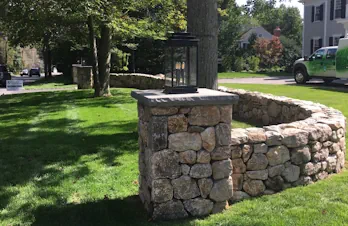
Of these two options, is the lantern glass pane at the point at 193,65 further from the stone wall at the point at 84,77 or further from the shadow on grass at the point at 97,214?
the stone wall at the point at 84,77

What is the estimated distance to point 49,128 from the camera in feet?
28.3

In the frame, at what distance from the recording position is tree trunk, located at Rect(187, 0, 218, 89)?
250 inches

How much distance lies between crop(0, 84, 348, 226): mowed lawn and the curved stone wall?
0.14 m

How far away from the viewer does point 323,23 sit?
27.9 metres

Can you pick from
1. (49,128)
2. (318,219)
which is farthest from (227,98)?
(49,128)

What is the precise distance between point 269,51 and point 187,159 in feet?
119

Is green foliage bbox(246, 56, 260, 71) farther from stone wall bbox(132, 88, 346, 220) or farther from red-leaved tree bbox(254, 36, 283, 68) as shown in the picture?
stone wall bbox(132, 88, 346, 220)

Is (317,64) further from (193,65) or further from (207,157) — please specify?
(207,157)

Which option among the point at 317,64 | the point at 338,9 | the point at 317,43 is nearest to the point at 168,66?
the point at 317,64

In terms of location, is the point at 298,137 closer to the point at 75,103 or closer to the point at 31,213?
the point at 31,213

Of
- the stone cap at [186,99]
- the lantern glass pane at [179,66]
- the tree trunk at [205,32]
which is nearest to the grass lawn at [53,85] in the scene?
the tree trunk at [205,32]

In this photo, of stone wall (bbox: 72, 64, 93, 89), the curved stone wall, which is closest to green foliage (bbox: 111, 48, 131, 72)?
stone wall (bbox: 72, 64, 93, 89)

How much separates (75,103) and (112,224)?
9.60 m

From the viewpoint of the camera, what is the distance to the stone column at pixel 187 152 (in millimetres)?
3803
